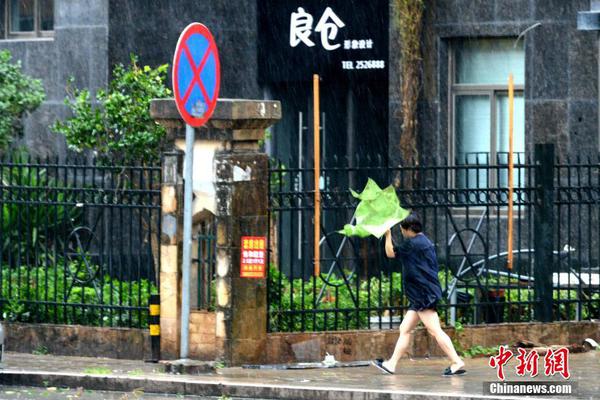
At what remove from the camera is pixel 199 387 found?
14.6 meters

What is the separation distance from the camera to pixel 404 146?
2277cm

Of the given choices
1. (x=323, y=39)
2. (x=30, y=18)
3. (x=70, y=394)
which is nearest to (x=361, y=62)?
(x=323, y=39)

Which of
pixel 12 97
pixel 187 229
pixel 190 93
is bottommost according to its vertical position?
pixel 187 229

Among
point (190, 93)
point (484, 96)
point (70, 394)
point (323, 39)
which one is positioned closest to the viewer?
point (70, 394)

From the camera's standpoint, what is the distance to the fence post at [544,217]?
660 inches

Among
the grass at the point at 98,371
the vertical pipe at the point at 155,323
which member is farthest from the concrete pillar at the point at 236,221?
the grass at the point at 98,371

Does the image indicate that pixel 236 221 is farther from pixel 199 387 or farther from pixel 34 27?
pixel 34 27

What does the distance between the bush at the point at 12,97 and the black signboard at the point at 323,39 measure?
12.3ft

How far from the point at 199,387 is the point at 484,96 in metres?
9.69

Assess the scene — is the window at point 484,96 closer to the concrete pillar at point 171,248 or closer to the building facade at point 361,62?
the building facade at point 361,62

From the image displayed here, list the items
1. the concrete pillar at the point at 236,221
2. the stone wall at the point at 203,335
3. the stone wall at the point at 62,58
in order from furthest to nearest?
the stone wall at the point at 62,58, the stone wall at the point at 203,335, the concrete pillar at the point at 236,221

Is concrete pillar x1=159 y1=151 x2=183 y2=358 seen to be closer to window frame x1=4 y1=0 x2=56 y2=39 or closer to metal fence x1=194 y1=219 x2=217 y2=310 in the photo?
metal fence x1=194 y1=219 x2=217 y2=310

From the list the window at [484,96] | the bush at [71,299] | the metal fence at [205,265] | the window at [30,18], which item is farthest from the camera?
the window at [30,18]

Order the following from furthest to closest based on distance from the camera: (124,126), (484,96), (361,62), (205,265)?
(361,62), (484,96), (124,126), (205,265)
